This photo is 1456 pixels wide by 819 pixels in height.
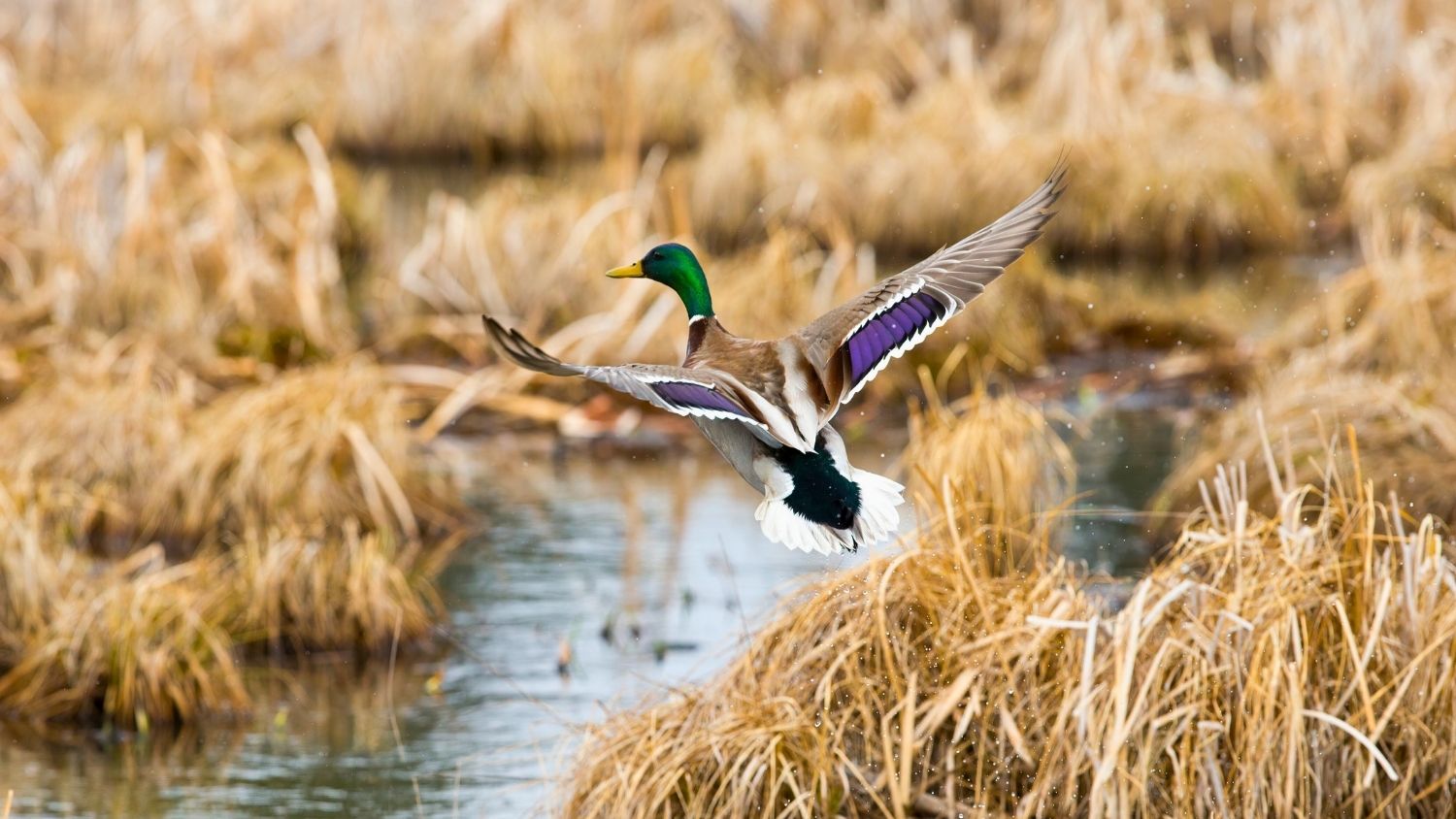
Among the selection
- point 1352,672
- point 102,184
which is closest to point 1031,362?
point 102,184

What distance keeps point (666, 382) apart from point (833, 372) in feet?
2.22

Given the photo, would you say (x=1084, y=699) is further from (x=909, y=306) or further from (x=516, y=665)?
(x=516, y=665)

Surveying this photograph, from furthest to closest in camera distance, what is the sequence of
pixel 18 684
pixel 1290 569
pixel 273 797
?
pixel 18 684
pixel 273 797
pixel 1290 569

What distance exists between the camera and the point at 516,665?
783cm

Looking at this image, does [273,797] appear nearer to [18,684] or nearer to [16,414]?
[18,684]

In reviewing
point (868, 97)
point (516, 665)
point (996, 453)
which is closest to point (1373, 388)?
point (996, 453)

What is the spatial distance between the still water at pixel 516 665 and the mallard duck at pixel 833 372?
45.3 inches

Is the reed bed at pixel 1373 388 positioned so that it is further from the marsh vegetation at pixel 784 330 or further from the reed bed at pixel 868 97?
the reed bed at pixel 868 97

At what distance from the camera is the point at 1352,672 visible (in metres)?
5.19

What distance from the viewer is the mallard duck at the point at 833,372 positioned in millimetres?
4484

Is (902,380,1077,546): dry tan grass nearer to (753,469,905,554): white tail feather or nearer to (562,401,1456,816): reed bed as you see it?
(562,401,1456,816): reed bed

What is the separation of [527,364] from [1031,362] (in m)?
9.02

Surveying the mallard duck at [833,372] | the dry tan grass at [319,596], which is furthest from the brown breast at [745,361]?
the dry tan grass at [319,596]

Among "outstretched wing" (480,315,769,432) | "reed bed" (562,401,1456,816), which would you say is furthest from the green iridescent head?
"reed bed" (562,401,1456,816)
